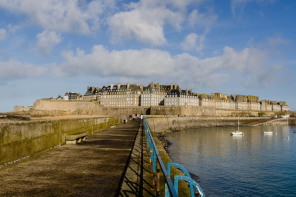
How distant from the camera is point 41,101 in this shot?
68500mm

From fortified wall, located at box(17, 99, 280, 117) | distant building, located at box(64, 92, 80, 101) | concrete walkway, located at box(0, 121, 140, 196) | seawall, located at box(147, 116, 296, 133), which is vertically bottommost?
seawall, located at box(147, 116, 296, 133)

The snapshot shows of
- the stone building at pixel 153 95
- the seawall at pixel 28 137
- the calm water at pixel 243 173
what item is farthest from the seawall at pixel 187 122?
the seawall at pixel 28 137

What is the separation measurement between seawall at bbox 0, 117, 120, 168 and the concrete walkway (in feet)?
0.99

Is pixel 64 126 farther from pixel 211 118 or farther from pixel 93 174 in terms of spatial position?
pixel 211 118

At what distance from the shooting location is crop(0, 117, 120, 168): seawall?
6152 mm

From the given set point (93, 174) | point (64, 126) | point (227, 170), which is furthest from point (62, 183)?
point (227, 170)

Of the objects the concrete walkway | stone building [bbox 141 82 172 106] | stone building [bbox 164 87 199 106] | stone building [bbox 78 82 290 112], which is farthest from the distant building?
the concrete walkway

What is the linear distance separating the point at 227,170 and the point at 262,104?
157162mm

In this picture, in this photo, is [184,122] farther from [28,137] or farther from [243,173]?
[28,137]

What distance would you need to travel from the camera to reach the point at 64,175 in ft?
19.5

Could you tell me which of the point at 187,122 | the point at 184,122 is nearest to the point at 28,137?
the point at 184,122

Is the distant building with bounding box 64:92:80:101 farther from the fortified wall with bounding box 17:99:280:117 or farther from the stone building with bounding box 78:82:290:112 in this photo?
the fortified wall with bounding box 17:99:280:117

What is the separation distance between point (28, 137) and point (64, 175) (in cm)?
210

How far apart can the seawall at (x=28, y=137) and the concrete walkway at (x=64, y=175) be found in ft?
0.99
